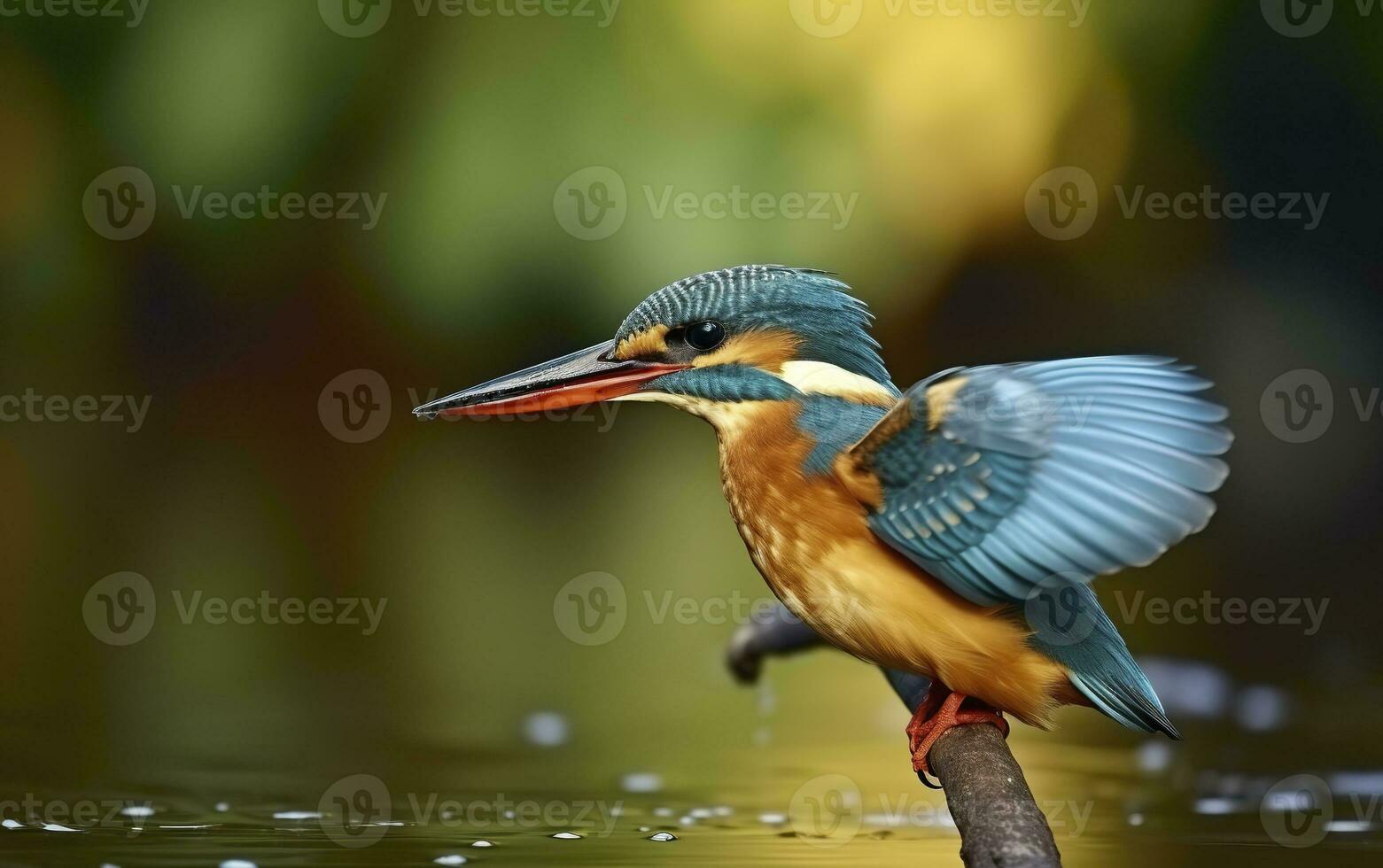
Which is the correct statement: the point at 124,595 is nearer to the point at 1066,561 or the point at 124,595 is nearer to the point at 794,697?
the point at 794,697

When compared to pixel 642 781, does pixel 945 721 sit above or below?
below

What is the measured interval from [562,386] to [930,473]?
0.42m

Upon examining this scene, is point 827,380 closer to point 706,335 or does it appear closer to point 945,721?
point 706,335

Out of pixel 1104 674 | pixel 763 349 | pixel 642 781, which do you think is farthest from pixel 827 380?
pixel 642 781

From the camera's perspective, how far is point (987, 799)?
1339 mm

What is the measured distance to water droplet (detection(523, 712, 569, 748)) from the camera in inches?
114

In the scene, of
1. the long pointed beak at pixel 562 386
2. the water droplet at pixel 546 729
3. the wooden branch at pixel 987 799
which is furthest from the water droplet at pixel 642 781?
the long pointed beak at pixel 562 386

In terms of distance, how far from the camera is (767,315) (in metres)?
1.67

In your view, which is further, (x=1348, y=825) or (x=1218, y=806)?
(x=1218, y=806)

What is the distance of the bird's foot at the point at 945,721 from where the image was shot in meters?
1.65

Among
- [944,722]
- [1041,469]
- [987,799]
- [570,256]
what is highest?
[570,256]

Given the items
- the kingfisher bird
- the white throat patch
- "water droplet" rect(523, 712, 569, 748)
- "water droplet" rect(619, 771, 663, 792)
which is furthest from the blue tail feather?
"water droplet" rect(523, 712, 569, 748)

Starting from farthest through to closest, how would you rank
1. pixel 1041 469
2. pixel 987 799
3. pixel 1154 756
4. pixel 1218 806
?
1. pixel 1154 756
2. pixel 1218 806
3. pixel 1041 469
4. pixel 987 799

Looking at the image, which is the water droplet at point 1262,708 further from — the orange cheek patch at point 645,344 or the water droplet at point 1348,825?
the orange cheek patch at point 645,344
